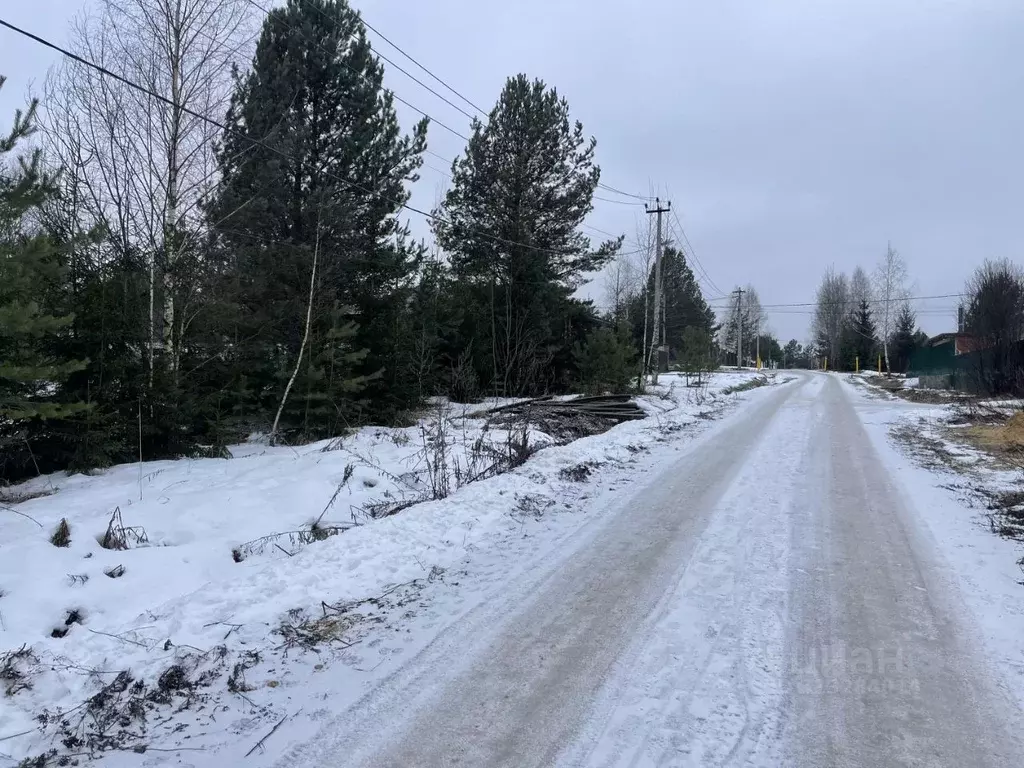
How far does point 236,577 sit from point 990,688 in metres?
5.10

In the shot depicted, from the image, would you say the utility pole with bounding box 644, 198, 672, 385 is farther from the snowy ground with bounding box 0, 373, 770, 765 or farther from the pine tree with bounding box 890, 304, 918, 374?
the pine tree with bounding box 890, 304, 918, 374

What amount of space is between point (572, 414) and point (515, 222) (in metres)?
9.26

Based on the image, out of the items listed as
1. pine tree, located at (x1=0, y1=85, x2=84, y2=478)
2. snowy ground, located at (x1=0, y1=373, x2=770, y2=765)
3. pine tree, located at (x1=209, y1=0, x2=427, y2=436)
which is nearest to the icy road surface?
snowy ground, located at (x1=0, y1=373, x2=770, y2=765)

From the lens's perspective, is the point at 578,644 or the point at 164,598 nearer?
the point at 578,644

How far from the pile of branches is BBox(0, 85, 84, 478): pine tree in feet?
26.0

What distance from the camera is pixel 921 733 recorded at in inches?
120

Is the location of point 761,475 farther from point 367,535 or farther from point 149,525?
point 149,525

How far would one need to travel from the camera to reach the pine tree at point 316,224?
12.9 meters

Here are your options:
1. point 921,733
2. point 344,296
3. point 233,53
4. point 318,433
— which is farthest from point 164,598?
point 233,53

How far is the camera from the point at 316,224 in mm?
14305

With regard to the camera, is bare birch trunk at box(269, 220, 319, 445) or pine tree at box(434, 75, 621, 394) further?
pine tree at box(434, 75, 621, 394)

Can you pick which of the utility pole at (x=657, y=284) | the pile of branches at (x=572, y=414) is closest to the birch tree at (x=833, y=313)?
the utility pole at (x=657, y=284)

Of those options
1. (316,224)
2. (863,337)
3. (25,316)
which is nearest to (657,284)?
(316,224)

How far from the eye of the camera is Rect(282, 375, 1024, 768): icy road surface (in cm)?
293
